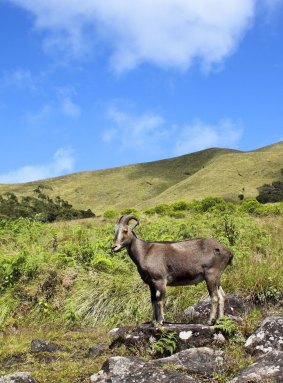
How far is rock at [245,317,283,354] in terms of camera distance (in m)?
8.43

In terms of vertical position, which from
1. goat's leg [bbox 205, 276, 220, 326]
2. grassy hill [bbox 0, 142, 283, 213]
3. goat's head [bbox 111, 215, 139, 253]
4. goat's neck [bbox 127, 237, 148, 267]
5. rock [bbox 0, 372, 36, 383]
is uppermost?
grassy hill [bbox 0, 142, 283, 213]

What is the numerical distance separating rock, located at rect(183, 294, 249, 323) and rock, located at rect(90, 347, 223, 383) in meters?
2.41

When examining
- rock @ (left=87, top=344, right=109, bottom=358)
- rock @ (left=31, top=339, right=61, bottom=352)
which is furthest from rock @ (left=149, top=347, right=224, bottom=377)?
rock @ (left=31, top=339, right=61, bottom=352)

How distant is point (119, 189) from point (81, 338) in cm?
10287

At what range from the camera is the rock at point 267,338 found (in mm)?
8425

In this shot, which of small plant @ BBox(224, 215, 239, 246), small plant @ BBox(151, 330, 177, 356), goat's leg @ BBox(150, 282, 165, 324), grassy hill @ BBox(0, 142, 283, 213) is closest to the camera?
small plant @ BBox(151, 330, 177, 356)

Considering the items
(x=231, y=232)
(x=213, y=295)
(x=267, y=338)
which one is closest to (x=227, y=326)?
(x=213, y=295)

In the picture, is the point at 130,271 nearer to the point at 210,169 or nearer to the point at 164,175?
the point at 210,169

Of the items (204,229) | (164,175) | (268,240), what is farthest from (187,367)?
(164,175)

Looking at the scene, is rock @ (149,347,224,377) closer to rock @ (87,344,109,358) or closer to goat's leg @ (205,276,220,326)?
goat's leg @ (205,276,220,326)

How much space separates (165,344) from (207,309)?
7.22ft

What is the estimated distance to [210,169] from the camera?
101 m

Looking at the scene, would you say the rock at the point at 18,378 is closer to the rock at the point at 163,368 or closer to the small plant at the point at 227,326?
the rock at the point at 163,368

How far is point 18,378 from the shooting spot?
307 inches
